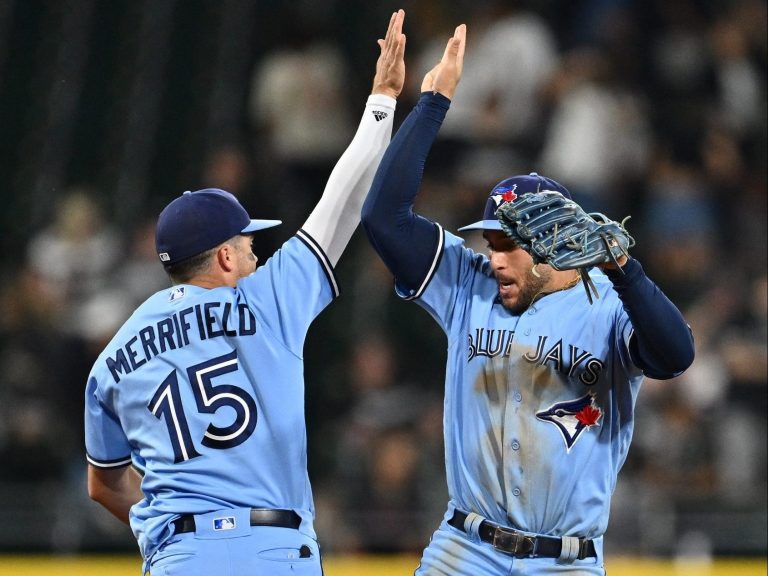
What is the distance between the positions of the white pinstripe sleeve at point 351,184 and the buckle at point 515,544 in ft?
3.36

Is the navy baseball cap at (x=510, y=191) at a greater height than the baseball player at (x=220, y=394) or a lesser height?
greater

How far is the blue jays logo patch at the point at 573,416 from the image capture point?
14.0ft

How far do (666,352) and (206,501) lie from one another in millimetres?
1442

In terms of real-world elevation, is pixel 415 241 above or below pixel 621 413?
above

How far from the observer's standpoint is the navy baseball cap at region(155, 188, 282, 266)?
14.1ft

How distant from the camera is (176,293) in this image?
4312mm

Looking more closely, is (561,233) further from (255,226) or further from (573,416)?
(255,226)

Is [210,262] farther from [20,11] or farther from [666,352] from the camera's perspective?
[20,11]

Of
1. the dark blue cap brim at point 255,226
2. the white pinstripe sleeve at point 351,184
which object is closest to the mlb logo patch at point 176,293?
the dark blue cap brim at point 255,226

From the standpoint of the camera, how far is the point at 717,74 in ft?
33.0

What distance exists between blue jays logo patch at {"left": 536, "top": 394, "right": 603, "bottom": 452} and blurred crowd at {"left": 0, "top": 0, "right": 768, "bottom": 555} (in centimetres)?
357

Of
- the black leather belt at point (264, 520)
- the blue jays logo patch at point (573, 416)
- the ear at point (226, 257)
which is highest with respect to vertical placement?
the ear at point (226, 257)

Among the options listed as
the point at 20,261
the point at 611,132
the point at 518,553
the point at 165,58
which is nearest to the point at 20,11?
the point at 165,58

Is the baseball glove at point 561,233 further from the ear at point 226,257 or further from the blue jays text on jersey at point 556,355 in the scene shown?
the ear at point 226,257
